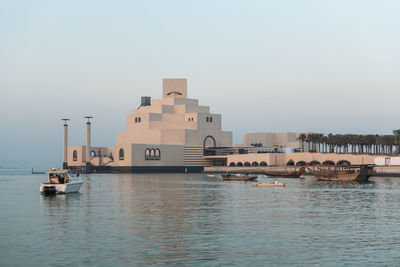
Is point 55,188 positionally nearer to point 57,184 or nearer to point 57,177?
point 57,184

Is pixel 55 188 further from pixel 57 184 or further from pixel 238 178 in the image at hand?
pixel 238 178

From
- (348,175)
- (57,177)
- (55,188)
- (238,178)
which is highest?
(57,177)

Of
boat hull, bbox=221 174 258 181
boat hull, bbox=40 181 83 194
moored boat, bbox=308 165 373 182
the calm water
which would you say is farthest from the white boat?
moored boat, bbox=308 165 373 182

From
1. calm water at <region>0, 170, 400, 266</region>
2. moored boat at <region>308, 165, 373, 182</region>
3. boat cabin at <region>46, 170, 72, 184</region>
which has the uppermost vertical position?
boat cabin at <region>46, 170, 72, 184</region>

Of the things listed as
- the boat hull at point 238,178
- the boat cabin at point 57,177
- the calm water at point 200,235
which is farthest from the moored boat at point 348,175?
the boat cabin at point 57,177

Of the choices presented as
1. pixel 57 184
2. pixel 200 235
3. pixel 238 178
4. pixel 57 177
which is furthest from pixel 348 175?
pixel 200 235

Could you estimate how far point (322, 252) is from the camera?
30.8 m

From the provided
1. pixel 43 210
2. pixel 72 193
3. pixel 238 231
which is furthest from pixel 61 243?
pixel 72 193

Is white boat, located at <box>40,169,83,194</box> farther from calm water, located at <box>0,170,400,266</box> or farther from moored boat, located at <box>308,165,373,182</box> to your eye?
moored boat, located at <box>308,165,373,182</box>

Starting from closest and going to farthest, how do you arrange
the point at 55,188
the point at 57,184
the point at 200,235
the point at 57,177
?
1. the point at 200,235
2. the point at 57,184
3. the point at 55,188
4. the point at 57,177

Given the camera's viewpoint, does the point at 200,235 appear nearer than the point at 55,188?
Yes

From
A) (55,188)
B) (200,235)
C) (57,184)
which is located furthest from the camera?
(55,188)

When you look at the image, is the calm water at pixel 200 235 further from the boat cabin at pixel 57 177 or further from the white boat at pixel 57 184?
the boat cabin at pixel 57 177

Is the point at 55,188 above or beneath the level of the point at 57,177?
beneath
